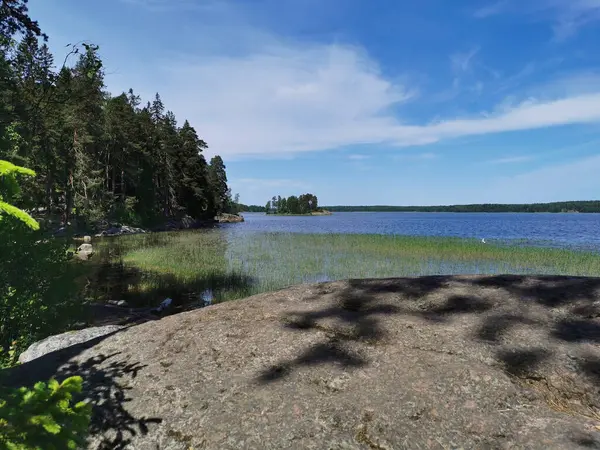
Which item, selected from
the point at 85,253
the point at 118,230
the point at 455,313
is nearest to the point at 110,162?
the point at 118,230

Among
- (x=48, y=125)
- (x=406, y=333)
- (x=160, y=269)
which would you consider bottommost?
(x=160, y=269)

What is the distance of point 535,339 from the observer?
414 centimetres

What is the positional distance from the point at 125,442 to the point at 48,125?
121ft

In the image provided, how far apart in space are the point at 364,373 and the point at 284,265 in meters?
18.9

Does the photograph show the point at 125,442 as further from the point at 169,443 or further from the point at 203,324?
the point at 203,324

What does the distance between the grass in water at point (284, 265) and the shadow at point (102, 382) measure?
10.2 metres

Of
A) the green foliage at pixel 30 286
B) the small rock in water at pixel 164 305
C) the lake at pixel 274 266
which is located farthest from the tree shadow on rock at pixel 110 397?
the lake at pixel 274 266

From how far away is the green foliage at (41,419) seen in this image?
2.10 metres

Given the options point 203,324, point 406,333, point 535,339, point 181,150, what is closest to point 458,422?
point 406,333

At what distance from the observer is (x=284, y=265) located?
893 inches

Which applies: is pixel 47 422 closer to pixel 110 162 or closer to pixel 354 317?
pixel 354 317

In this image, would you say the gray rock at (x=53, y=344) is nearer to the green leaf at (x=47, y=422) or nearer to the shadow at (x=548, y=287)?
the green leaf at (x=47, y=422)

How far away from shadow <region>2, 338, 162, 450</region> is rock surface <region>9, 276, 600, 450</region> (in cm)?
2

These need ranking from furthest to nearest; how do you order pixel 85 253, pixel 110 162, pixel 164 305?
1. pixel 110 162
2. pixel 85 253
3. pixel 164 305
